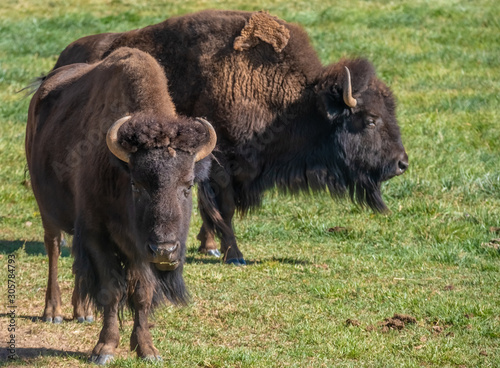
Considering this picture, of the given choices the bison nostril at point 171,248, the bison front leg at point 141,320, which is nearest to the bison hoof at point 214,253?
the bison front leg at point 141,320

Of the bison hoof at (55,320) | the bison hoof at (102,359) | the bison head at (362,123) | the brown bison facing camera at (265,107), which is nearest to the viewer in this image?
the bison hoof at (102,359)

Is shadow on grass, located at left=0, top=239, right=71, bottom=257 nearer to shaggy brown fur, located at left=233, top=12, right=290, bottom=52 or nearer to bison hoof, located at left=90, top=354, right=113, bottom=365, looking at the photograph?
shaggy brown fur, located at left=233, top=12, right=290, bottom=52

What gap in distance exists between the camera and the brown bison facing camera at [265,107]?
8492 mm

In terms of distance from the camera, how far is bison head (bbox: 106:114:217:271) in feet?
15.5

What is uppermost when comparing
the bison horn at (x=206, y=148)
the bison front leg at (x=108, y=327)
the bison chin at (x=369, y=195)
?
the bison horn at (x=206, y=148)

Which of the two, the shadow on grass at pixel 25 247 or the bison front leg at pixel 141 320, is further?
the shadow on grass at pixel 25 247

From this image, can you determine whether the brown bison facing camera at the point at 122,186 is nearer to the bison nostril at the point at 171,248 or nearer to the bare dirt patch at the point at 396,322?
the bison nostril at the point at 171,248

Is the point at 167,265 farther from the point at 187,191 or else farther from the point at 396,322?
the point at 396,322

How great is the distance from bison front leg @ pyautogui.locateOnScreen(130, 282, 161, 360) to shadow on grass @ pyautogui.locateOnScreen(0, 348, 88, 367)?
1.18 feet

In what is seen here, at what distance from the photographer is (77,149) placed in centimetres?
577

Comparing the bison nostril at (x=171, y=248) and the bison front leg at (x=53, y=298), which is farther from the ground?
the bison nostril at (x=171, y=248)

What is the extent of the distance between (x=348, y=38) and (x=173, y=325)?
12.8 m

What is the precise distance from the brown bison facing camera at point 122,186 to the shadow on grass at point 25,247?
2045 millimetres

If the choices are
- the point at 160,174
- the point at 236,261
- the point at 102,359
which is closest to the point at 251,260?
the point at 236,261
